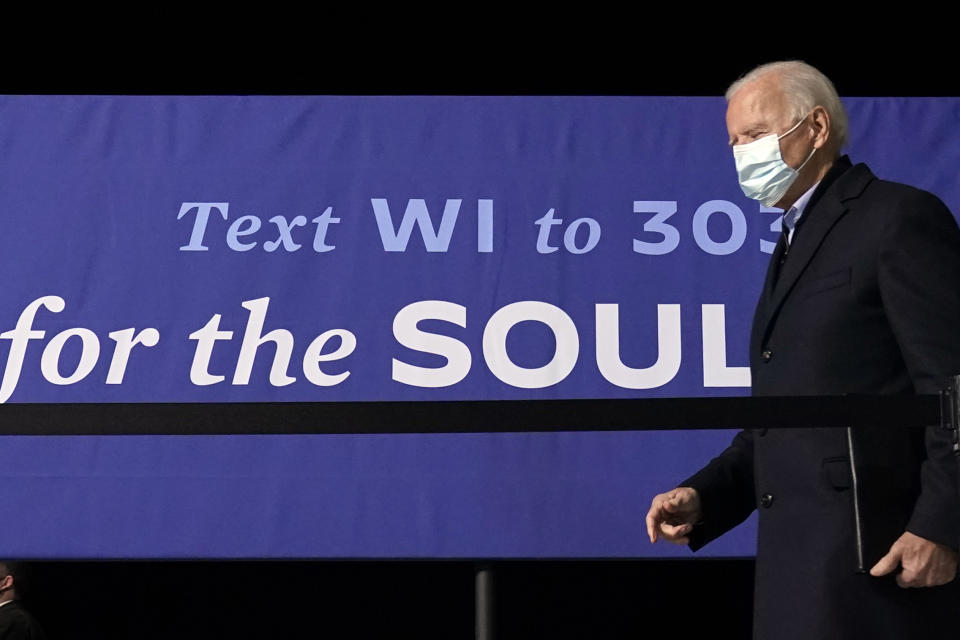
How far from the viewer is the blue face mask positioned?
156 centimetres

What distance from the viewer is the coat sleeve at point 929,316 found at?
1.27 m

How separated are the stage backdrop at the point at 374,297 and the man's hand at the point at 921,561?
1163mm

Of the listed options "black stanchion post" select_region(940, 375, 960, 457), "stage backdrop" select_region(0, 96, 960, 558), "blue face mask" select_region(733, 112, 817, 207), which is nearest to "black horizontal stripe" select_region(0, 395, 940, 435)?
"black stanchion post" select_region(940, 375, 960, 457)

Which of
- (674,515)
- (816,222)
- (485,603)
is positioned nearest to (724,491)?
(674,515)

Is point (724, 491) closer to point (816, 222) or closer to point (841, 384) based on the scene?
point (841, 384)

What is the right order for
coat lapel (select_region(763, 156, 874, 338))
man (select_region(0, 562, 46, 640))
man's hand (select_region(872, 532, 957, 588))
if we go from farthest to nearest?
1. man (select_region(0, 562, 46, 640))
2. coat lapel (select_region(763, 156, 874, 338))
3. man's hand (select_region(872, 532, 957, 588))

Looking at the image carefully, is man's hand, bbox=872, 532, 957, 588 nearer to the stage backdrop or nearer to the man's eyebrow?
the man's eyebrow

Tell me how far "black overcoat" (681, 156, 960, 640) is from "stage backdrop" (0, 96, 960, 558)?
101cm

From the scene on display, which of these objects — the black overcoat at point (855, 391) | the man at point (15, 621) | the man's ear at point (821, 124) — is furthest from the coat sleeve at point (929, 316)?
the man at point (15, 621)

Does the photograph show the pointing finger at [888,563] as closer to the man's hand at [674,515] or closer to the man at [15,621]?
A: the man's hand at [674,515]

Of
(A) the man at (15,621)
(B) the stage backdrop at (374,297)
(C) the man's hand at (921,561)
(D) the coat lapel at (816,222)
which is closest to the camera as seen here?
(C) the man's hand at (921,561)
